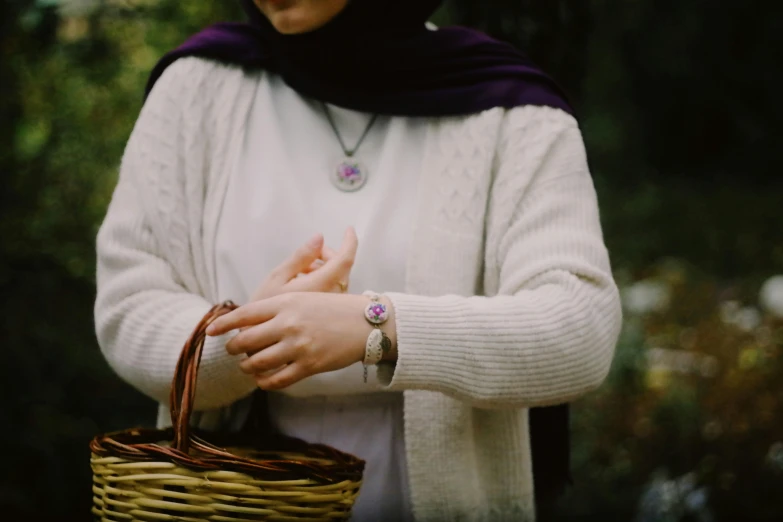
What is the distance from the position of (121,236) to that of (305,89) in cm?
44

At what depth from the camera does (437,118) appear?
1891mm

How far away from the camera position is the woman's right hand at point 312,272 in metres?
1.58

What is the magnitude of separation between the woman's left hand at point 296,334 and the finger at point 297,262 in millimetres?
112

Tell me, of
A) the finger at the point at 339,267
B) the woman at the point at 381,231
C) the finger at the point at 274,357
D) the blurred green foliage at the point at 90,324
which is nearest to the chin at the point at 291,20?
the woman at the point at 381,231

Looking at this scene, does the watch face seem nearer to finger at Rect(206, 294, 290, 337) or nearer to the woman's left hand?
the woman's left hand

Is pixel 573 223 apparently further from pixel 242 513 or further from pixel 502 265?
pixel 242 513

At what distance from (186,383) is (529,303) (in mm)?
560

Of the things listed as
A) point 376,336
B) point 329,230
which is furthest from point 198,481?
point 329,230

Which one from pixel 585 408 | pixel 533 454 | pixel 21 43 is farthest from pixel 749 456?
pixel 21 43

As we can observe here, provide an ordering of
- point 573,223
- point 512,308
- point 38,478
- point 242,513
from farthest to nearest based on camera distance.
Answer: point 38,478, point 573,223, point 512,308, point 242,513

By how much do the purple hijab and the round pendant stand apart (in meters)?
0.11

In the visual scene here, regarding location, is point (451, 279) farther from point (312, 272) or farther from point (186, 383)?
point (186, 383)

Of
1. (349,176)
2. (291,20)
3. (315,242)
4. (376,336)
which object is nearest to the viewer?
(376,336)

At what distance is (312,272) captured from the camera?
1606 millimetres
